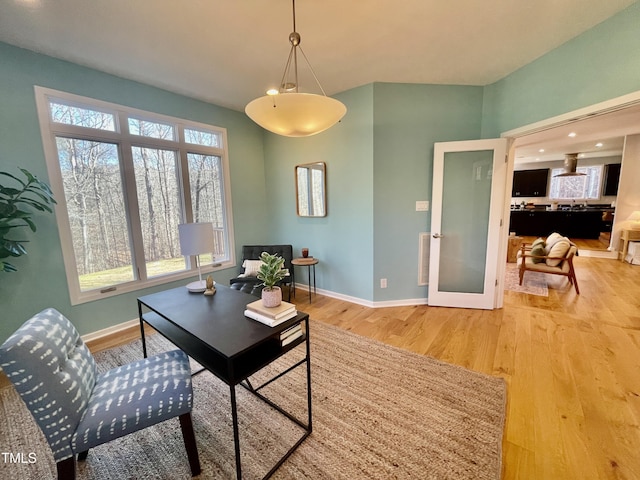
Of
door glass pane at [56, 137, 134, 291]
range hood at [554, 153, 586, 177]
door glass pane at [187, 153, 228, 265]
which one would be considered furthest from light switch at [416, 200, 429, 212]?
range hood at [554, 153, 586, 177]

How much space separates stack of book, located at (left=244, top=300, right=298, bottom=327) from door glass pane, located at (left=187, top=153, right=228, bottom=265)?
2215mm

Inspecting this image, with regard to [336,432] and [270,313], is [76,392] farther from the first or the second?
[336,432]

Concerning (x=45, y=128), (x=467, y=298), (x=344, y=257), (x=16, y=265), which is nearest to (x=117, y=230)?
(x=16, y=265)

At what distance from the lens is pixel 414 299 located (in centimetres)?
349

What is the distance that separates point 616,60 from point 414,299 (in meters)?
2.82

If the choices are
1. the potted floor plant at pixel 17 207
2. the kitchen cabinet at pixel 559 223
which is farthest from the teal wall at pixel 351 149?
the kitchen cabinet at pixel 559 223

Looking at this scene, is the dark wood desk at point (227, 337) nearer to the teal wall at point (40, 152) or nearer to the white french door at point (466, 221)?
the teal wall at point (40, 152)

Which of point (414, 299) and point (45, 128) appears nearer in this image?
point (45, 128)

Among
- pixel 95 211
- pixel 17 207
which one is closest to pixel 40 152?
pixel 17 207

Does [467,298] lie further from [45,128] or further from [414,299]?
[45,128]

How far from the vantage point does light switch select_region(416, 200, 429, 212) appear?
10.9ft

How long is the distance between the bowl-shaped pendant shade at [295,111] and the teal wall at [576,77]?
7.10 feet

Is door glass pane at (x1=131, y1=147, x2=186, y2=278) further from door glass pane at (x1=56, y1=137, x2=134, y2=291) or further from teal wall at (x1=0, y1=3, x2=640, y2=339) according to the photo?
teal wall at (x1=0, y1=3, x2=640, y2=339)

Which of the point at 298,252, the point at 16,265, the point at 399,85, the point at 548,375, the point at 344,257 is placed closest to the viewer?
the point at 548,375
